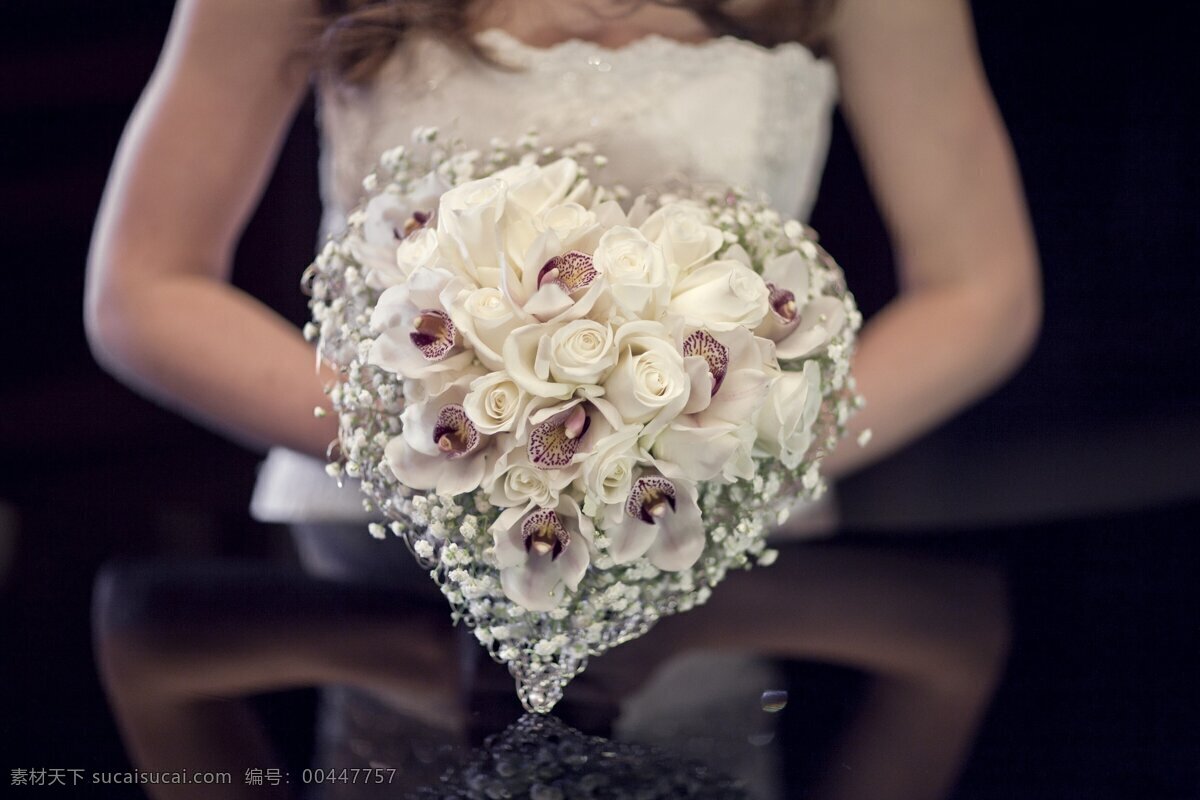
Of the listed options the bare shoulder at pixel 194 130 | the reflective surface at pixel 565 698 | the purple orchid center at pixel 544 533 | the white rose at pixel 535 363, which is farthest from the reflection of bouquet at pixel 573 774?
the bare shoulder at pixel 194 130

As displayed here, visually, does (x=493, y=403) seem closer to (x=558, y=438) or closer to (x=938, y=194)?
(x=558, y=438)

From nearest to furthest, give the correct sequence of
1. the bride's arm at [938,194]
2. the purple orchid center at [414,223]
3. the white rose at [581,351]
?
the white rose at [581,351] < the purple orchid center at [414,223] < the bride's arm at [938,194]

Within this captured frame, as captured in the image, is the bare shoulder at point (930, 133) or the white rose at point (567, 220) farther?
the bare shoulder at point (930, 133)

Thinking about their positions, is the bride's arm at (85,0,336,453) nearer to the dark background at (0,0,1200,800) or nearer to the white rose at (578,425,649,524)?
the dark background at (0,0,1200,800)

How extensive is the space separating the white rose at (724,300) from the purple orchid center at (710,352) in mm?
10

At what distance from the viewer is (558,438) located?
65cm

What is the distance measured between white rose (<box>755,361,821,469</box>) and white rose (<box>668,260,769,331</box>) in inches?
1.8

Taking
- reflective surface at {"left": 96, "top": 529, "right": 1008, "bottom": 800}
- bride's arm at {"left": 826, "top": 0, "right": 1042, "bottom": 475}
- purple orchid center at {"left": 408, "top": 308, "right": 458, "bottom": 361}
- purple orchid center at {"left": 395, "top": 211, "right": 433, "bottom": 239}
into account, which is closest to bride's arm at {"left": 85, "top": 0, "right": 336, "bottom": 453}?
reflective surface at {"left": 96, "top": 529, "right": 1008, "bottom": 800}

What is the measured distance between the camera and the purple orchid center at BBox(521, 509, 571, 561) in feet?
2.19

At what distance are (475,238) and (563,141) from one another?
475mm

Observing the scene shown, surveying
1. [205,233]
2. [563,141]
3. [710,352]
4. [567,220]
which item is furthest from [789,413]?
[205,233]

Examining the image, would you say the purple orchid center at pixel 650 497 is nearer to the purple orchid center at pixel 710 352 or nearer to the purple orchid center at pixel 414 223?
the purple orchid center at pixel 710 352

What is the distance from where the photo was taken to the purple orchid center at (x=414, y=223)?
0.76 meters

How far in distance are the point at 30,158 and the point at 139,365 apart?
388 mm
